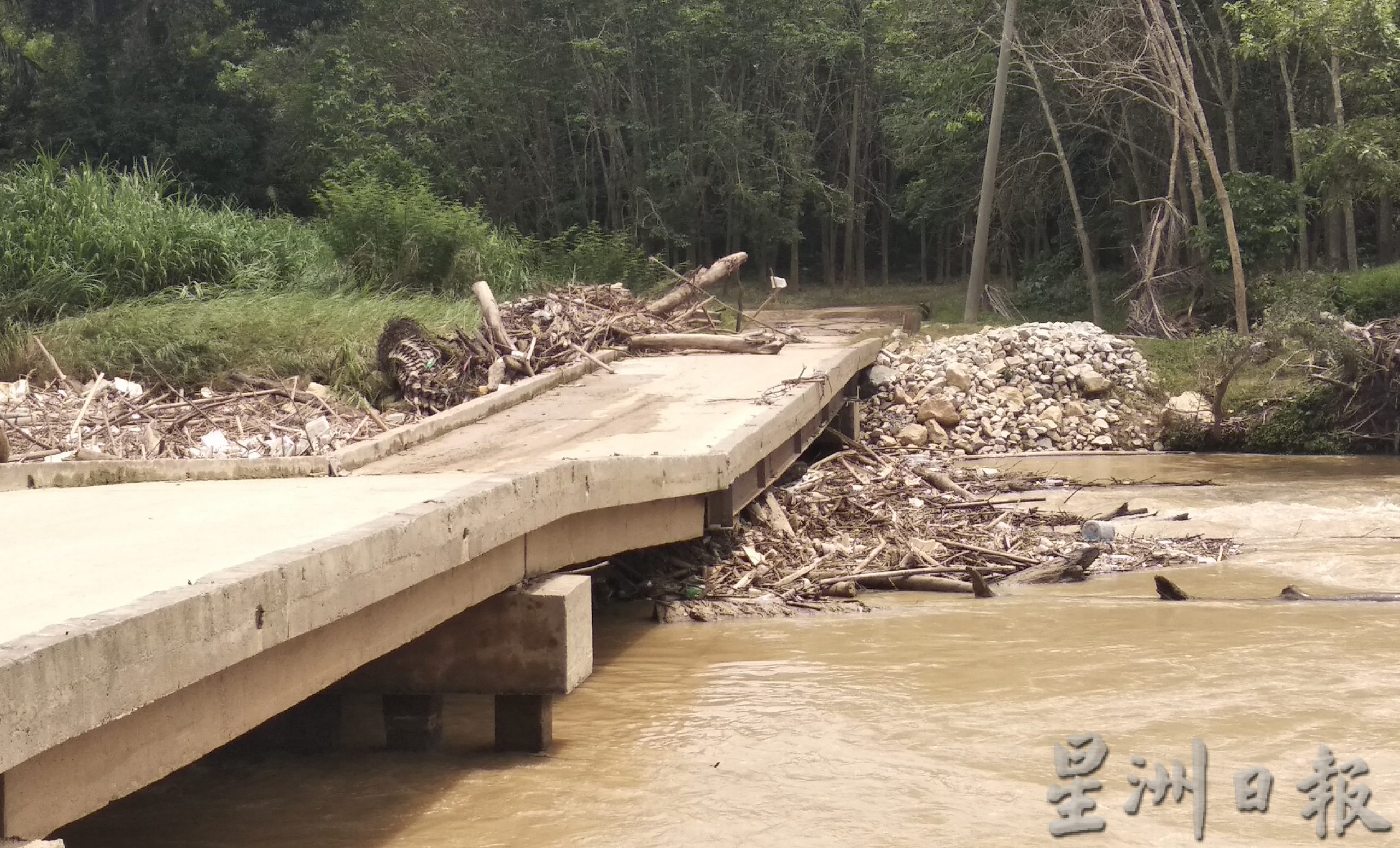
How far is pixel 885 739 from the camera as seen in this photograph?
5535mm

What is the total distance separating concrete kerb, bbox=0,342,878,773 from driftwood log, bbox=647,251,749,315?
31.5 ft

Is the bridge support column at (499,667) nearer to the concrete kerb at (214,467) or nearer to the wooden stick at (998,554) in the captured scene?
the concrete kerb at (214,467)

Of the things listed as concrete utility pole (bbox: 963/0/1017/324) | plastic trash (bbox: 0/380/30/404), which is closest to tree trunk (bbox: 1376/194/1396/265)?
concrete utility pole (bbox: 963/0/1017/324)

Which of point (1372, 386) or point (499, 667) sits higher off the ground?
point (1372, 386)

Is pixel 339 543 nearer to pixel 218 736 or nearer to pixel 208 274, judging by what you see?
pixel 218 736

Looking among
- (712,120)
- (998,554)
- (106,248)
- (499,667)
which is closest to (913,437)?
(998,554)

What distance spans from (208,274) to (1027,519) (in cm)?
975

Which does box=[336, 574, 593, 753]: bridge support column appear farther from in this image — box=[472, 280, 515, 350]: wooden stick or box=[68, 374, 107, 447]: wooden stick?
box=[472, 280, 515, 350]: wooden stick

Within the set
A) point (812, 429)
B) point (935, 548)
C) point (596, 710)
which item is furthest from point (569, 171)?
point (596, 710)

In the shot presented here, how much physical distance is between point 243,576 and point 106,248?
1253 centimetres

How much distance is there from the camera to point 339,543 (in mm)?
4043

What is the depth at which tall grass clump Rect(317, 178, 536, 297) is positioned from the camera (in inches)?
689

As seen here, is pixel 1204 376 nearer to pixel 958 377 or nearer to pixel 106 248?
pixel 958 377

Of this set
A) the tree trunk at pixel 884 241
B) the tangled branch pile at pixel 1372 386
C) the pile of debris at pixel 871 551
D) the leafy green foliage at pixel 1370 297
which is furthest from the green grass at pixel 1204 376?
the tree trunk at pixel 884 241
